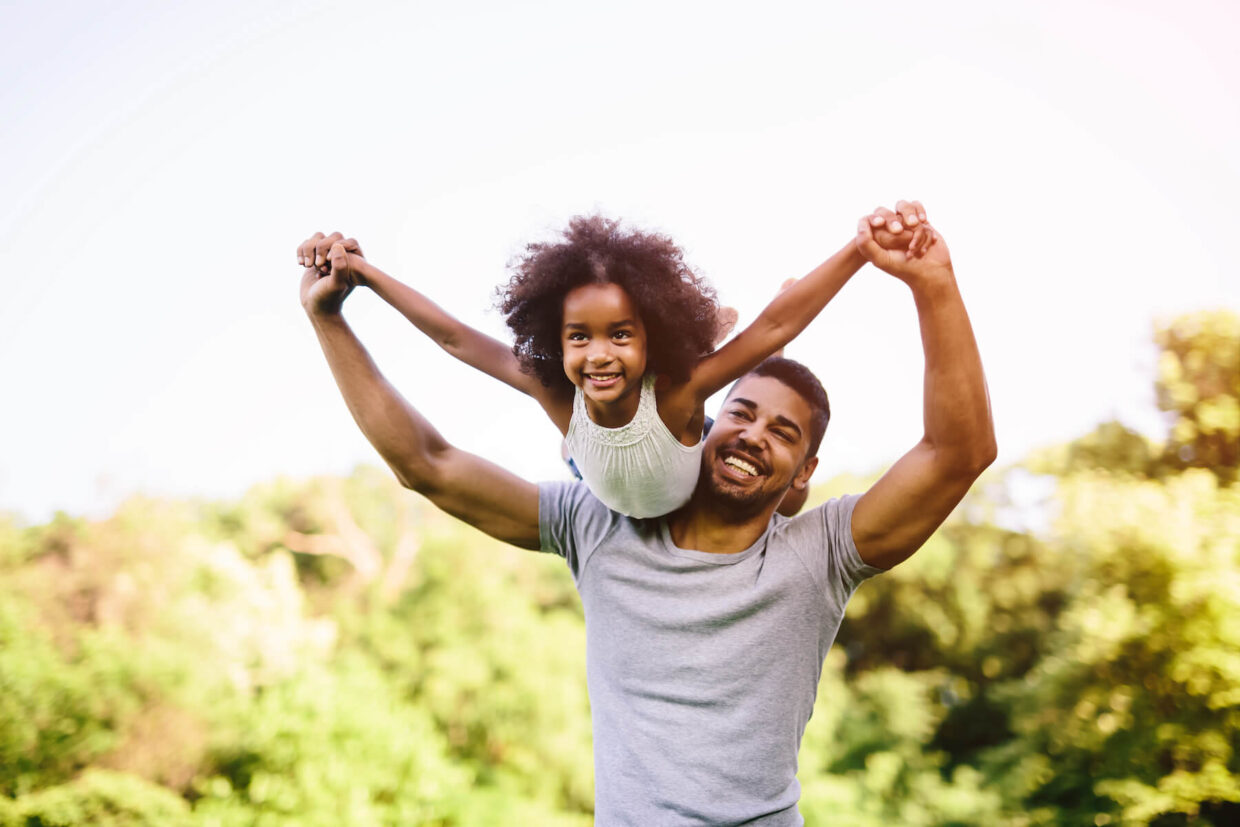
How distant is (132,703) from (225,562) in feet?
6.01

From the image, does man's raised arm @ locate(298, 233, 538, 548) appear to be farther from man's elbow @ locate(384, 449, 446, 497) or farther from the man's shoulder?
the man's shoulder

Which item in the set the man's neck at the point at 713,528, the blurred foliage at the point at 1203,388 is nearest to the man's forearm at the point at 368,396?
the man's neck at the point at 713,528

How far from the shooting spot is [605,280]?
1608mm

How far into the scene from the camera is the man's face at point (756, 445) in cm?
176

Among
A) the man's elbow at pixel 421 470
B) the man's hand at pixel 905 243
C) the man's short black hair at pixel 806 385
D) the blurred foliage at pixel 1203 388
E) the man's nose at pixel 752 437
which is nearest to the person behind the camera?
the man's hand at pixel 905 243

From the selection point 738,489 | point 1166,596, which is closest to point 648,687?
point 738,489

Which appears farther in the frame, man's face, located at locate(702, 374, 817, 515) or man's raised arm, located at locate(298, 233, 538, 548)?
man's face, located at locate(702, 374, 817, 515)

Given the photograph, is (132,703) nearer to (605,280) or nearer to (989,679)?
(605,280)

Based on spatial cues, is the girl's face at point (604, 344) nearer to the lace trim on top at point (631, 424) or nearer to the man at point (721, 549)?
the lace trim on top at point (631, 424)

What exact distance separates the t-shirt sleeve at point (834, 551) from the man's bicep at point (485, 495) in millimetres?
523

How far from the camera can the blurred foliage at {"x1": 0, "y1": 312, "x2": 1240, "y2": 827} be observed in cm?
788

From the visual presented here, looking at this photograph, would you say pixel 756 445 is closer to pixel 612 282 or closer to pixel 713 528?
pixel 713 528

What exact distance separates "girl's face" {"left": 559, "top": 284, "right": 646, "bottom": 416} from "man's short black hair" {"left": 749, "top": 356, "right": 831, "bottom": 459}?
0.40 meters

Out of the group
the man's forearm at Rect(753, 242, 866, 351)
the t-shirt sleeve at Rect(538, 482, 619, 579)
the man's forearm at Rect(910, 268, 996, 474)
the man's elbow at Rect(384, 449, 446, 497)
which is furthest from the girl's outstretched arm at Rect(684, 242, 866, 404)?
the man's elbow at Rect(384, 449, 446, 497)
